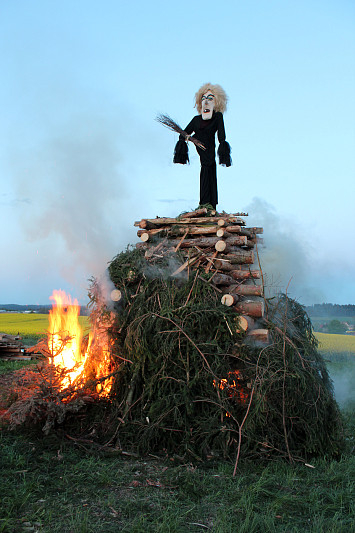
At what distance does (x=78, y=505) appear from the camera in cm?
403

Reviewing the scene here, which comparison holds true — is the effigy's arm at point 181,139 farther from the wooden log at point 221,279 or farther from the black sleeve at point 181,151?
the wooden log at point 221,279

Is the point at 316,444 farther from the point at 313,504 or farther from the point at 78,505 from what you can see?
the point at 78,505

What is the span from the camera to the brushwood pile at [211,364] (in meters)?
5.56

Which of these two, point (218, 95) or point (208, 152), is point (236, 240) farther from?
point (218, 95)

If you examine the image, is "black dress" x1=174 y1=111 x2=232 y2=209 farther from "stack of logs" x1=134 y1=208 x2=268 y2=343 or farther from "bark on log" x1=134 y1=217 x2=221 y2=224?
"bark on log" x1=134 y1=217 x2=221 y2=224

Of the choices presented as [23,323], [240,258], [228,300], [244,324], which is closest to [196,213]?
[240,258]

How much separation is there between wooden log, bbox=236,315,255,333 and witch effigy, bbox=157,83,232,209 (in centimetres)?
304

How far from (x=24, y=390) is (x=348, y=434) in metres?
5.44

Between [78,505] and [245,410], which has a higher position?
[245,410]

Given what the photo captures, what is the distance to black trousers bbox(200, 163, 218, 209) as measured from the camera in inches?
337

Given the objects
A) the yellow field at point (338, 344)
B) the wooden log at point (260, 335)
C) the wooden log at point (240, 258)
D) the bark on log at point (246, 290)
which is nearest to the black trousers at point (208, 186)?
the wooden log at point (240, 258)

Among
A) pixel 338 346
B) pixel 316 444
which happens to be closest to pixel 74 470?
pixel 316 444

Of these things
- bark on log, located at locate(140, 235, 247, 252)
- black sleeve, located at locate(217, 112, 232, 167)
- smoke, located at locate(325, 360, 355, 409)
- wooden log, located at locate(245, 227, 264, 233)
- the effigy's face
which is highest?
the effigy's face

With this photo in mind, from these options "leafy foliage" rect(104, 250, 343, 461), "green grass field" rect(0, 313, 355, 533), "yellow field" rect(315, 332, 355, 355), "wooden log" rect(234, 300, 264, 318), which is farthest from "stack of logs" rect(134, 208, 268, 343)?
"yellow field" rect(315, 332, 355, 355)
